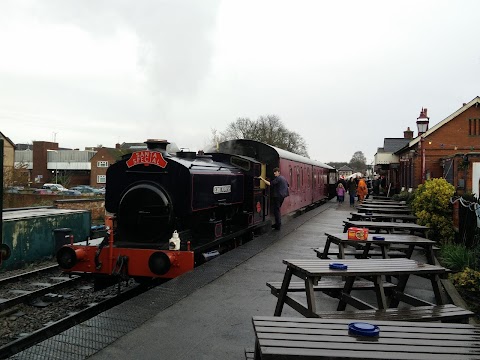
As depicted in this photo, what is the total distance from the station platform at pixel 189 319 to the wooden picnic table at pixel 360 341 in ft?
4.59

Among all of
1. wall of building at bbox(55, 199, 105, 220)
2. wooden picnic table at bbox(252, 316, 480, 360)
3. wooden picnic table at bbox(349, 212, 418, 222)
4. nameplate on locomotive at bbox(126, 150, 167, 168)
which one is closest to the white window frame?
wall of building at bbox(55, 199, 105, 220)

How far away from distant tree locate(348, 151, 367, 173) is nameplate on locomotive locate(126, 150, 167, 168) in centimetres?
10077

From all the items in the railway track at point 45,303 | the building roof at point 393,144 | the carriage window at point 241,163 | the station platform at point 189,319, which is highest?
the building roof at point 393,144

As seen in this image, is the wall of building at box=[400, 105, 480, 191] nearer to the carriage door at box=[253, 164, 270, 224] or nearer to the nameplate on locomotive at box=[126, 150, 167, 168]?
the carriage door at box=[253, 164, 270, 224]

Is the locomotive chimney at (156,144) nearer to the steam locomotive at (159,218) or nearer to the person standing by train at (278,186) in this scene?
the steam locomotive at (159,218)

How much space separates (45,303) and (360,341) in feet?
21.2

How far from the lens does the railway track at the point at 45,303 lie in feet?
18.4

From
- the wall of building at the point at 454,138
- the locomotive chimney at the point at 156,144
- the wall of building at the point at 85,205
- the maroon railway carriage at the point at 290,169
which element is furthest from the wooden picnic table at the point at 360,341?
the wall of building at the point at 454,138

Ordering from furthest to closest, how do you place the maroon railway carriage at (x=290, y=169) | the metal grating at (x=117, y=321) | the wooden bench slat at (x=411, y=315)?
the maroon railway carriage at (x=290, y=169) → the metal grating at (x=117, y=321) → the wooden bench slat at (x=411, y=315)

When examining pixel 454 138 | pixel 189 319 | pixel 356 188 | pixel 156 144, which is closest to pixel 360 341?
pixel 189 319

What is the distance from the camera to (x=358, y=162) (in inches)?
4279

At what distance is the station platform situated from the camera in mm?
3898

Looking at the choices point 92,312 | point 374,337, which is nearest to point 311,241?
point 92,312

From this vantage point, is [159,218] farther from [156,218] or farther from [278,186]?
[278,186]
